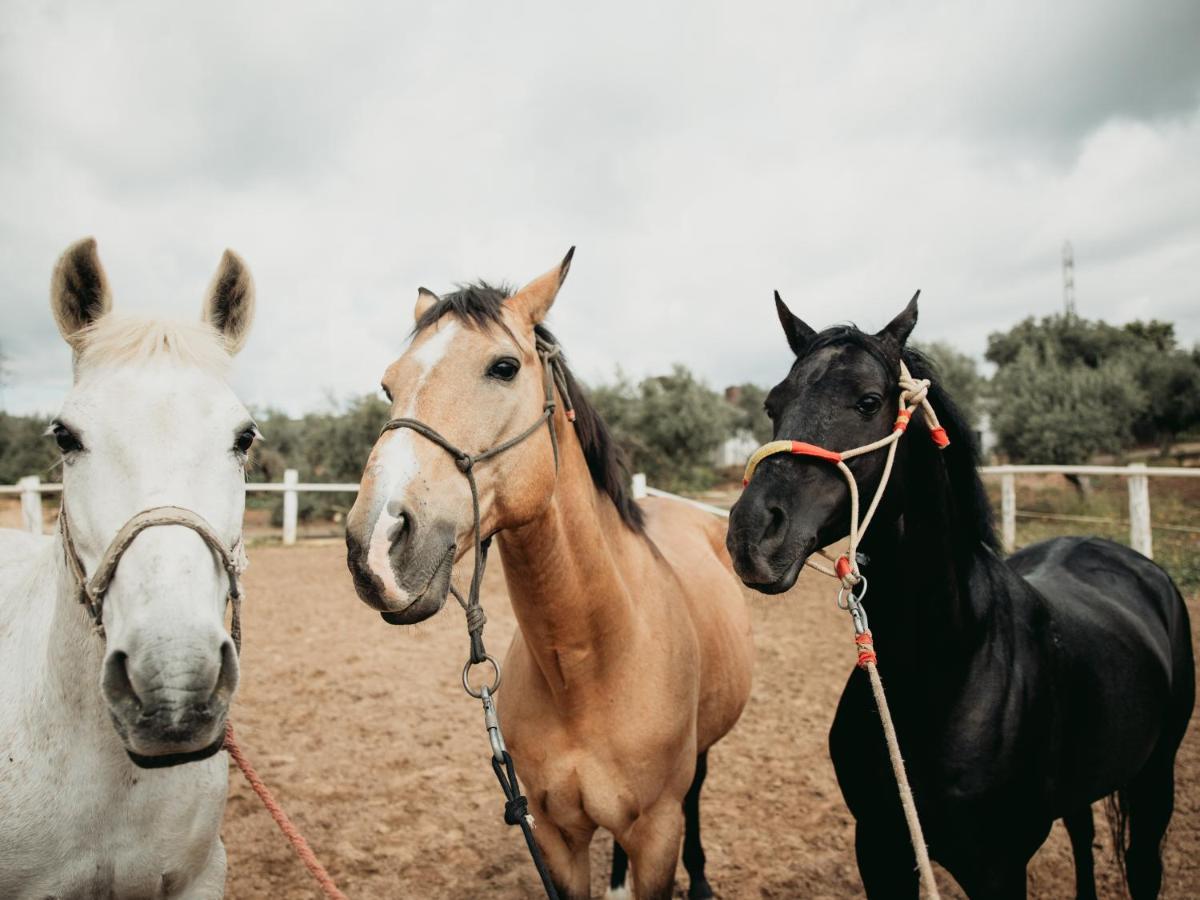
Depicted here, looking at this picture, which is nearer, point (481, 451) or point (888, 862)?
point (481, 451)

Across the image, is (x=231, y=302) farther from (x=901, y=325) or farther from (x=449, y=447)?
(x=901, y=325)

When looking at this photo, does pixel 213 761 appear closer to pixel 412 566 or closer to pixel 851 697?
pixel 412 566

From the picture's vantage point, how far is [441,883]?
3402mm

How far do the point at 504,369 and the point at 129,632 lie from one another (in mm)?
1142

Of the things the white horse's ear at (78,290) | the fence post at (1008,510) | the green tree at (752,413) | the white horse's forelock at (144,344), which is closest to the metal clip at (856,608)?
the white horse's forelock at (144,344)

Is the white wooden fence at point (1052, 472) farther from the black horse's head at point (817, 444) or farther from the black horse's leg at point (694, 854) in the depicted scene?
the black horse's head at point (817, 444)

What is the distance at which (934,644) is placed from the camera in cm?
215

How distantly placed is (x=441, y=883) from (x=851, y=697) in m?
2.36

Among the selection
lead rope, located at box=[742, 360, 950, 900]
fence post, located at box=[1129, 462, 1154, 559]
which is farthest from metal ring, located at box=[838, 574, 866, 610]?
fence post, located at box=[1129, 462, 1154, 559]

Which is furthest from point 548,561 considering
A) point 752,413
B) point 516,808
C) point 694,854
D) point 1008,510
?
point 752,413

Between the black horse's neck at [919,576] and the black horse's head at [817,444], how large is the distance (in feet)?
0.49

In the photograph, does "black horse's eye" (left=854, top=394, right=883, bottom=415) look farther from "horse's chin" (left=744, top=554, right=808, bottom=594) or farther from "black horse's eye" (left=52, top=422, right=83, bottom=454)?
"black horse's eye" (left=52, top=422, right=83, bottom=454)

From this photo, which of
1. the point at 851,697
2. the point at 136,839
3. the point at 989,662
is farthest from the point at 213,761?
the point at 989,662

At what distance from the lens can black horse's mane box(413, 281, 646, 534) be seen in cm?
212
